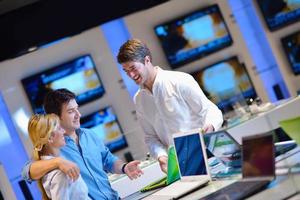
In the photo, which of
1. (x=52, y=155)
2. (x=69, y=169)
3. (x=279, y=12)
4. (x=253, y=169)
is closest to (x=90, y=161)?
(x=52, y=155)

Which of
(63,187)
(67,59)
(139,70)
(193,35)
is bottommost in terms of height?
(63,187)

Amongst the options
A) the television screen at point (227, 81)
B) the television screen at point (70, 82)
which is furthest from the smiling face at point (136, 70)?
the television screen at point (227, 81)

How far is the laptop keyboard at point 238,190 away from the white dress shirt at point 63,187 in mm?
716

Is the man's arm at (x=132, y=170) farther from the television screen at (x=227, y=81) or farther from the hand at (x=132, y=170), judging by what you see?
the television screen at (x=227, y=81)

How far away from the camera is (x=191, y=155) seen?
239 centimetres

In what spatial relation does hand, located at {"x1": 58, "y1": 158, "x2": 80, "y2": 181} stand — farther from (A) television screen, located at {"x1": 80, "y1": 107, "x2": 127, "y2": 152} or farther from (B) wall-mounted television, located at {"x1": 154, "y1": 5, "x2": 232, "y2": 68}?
(B) wall-mounted television, located at {"x1": 154, "y1": 5, "x2": 232, "y2": 68}

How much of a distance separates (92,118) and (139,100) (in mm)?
2767

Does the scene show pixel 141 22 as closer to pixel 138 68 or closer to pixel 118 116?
pixel 118 116

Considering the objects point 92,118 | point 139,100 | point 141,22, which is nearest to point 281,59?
point 141,22

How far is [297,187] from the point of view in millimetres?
1648

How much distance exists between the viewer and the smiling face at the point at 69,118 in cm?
290

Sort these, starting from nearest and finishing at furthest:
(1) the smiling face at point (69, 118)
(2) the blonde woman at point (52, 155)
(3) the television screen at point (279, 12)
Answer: (2) the blonde woman at point (52, 155) → (1) the smiling face at point (69, 118) → (3) the television screen at point (279, 12)

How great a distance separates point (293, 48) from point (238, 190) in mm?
5233

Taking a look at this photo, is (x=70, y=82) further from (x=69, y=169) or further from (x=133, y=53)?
(x=69, y=169)
